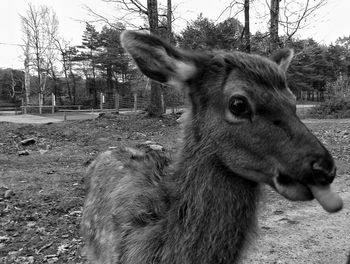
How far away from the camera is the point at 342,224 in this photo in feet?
15.3

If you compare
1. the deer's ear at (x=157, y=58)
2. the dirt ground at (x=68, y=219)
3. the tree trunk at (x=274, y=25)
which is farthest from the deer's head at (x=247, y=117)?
the tree trunk at (x=274, y=25)

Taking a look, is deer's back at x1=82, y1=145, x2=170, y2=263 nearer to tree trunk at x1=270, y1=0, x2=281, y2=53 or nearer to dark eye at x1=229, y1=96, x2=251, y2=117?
dark eye at x1=229, y1=96, x2=251, y2=117

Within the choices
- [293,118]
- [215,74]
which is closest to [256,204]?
[293,118]

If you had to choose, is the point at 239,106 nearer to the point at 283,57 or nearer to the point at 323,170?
the point at 323,170

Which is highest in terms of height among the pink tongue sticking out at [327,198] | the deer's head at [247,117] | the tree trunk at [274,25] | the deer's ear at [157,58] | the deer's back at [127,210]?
the tree trunk at [274,25]

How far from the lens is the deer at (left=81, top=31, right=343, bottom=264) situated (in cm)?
175

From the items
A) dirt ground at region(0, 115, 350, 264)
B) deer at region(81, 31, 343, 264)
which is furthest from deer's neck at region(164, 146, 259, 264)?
dirt ground at region(0, 115, 350, 264)

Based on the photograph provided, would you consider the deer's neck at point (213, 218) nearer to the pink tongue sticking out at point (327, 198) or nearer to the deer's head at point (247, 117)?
the deer's head at point (247, 117)

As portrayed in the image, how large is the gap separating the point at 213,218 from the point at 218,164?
0.32 metres

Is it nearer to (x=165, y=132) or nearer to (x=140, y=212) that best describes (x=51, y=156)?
(x=165, y=132)

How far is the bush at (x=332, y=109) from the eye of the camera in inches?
766

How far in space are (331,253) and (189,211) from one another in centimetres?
263

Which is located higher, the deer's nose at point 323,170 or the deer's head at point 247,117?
the deer's head at point 247,117

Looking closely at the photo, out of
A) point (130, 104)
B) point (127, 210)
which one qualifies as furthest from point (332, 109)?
point (127, 210)
